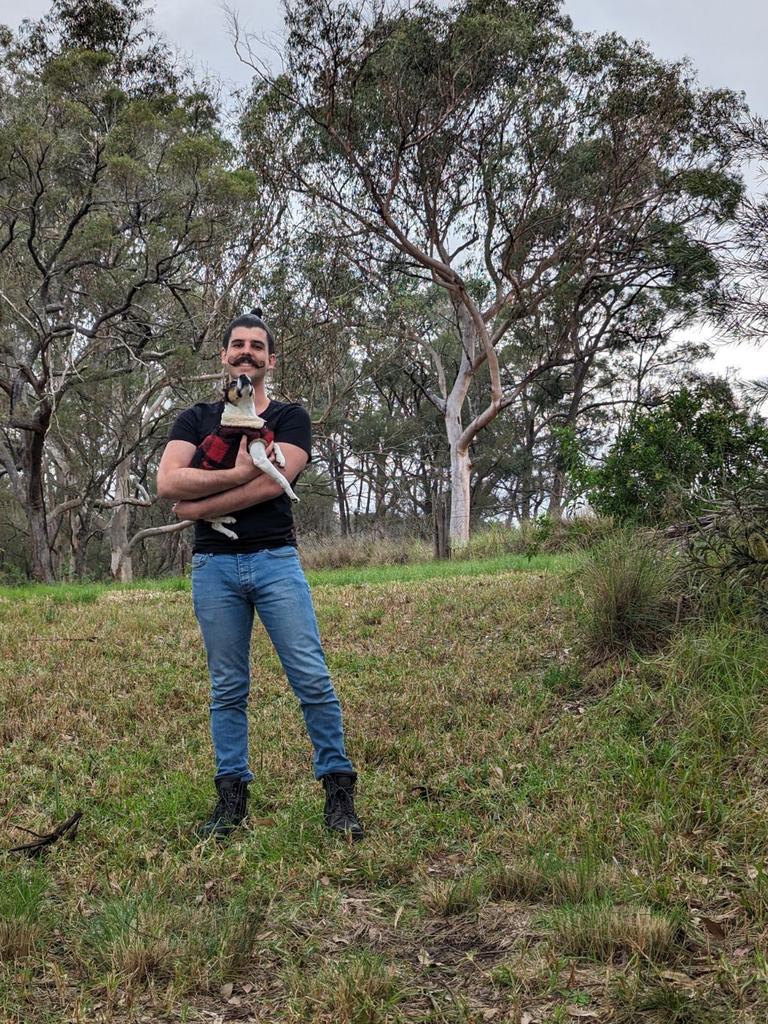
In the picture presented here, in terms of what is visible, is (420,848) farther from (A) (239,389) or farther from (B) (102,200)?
(B) (102,200)

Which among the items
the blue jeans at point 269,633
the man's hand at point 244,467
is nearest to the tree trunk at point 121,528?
the blue jeans at point 269,633

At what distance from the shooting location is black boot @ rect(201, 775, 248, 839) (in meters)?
4.09

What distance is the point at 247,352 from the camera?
4.12 metres

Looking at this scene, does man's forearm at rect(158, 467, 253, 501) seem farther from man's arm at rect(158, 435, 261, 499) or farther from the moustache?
the moustache

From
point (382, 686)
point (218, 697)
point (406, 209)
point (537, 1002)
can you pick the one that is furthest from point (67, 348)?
point (537, 1002)

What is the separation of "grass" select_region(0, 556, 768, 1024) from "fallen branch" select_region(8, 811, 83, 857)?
0.19 feet

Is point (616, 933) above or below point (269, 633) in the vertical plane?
below

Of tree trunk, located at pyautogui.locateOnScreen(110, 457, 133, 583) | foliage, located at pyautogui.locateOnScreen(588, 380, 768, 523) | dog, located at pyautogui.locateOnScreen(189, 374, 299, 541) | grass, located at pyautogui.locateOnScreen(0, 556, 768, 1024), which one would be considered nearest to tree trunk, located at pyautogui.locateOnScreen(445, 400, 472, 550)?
tree trunk, located at pyautogui.locateOnScreen(110, 457, 133, 583)

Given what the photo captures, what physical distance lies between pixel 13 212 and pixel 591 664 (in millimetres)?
16837

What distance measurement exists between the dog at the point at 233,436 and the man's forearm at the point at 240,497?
0.16 feet

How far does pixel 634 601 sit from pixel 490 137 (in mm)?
17731

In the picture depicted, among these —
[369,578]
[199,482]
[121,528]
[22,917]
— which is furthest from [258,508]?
[121,528]

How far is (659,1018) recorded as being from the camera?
98.5 inches

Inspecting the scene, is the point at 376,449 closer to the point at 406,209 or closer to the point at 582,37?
the point at 406,209
